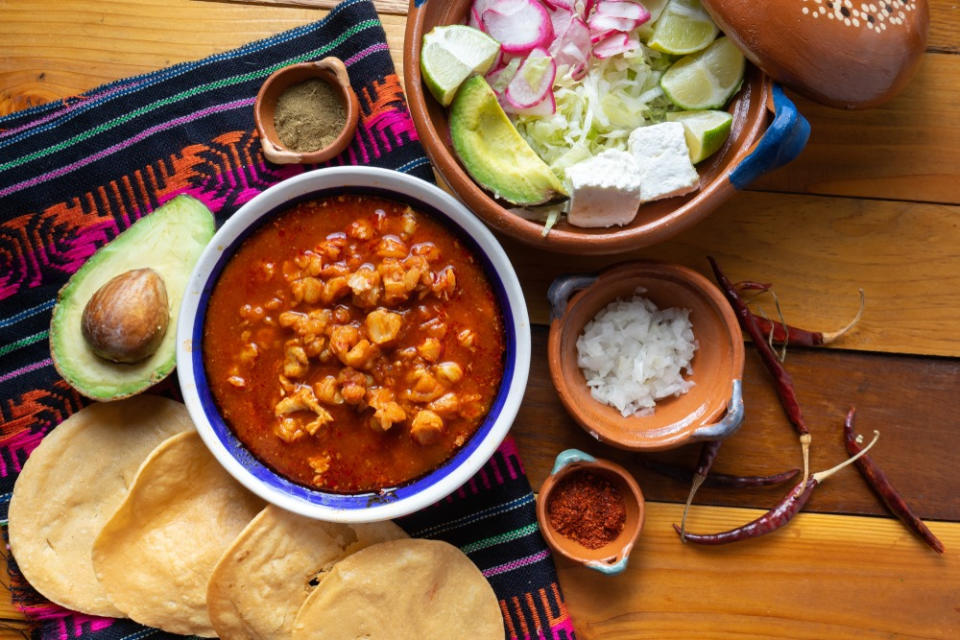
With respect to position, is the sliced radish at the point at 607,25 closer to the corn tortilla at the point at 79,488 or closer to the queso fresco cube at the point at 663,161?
the queso fresco cube at the point at 663,161

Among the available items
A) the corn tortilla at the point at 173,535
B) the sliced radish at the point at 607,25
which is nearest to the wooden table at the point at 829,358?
the sliced radish at the point at 607,25

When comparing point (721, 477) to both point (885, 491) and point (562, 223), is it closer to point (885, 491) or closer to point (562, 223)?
point (885, 491)

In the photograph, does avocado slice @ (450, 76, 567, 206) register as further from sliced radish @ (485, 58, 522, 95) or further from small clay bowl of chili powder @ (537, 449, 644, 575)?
small clay bowl of chili powder @ (537, 449, 644, 575)

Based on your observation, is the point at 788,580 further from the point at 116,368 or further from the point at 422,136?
the point at 116,368

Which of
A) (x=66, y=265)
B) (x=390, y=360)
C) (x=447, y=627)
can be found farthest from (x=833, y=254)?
(x=66, y=265)

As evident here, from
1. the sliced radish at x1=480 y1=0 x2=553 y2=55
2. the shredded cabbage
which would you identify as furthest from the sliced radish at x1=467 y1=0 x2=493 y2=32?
the shredded cabbage

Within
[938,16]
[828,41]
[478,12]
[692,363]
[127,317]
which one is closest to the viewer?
[828,41]

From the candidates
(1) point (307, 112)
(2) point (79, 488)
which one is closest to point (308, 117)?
(1) point (307, 112)
